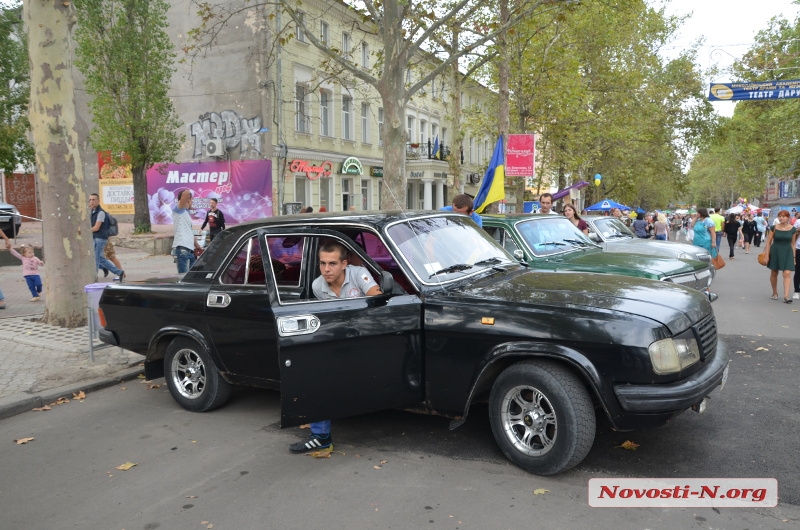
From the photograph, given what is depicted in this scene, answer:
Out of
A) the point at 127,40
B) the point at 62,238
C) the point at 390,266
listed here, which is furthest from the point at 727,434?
the point at 127,40

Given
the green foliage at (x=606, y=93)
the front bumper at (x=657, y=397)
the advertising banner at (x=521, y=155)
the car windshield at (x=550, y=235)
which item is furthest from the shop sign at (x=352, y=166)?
the front bumper at (x=657, y=397)

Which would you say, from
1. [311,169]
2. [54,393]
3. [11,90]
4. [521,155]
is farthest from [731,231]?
[11,90]

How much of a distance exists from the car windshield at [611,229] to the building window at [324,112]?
1798 cm

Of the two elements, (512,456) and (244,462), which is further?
(244,462)

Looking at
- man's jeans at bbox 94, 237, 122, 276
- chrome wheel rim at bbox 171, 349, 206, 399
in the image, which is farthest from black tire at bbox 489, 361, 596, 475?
man's jeans at bbox 94, 237, 122, 276

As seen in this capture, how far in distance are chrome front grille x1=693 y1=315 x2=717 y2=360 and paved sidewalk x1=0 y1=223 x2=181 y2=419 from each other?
5700mm

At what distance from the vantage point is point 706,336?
4199 millimetres

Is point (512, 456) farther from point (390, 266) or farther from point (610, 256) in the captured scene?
point (610, 256)

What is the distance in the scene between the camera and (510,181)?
2952 cm

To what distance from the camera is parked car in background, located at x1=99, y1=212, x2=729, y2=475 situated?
12.3 feet

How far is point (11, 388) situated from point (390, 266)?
415 centimetres

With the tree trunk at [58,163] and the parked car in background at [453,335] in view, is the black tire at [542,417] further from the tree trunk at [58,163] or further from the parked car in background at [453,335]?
the tree trunk at [58,163]

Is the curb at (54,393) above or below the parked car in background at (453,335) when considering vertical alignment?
below

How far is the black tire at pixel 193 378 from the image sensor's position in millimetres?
5469
